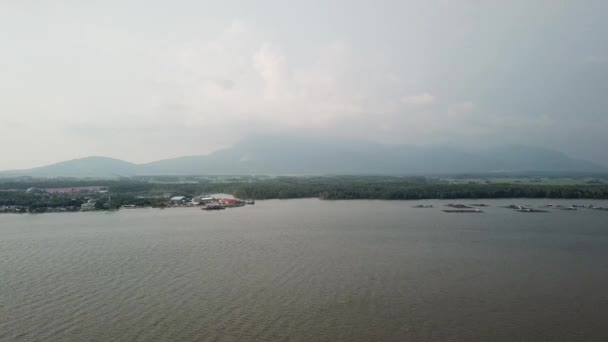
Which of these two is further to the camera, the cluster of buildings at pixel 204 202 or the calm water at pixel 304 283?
the cluster of buildings at pixel 204 202

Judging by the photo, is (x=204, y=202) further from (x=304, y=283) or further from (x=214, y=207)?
(x=304, y=283)

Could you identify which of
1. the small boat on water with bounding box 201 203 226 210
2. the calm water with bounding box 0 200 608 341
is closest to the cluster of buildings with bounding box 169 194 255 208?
the small boat on water with bounding box 201 203 226 210

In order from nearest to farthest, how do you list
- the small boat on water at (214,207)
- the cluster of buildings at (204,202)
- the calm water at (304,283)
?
the calm water at (304,283) < the small boat on water at (214,207) < the cluster of buildings at (204,202)

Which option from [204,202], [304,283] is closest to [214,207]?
[204,202]

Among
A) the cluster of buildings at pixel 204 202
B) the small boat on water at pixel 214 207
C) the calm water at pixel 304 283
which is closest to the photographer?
the calm water at pixel 304 283

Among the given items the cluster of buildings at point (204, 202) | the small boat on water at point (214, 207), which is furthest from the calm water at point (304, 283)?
the cluster of buildings at point (204, 202)

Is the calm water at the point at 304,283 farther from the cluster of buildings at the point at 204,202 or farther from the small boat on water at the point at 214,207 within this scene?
the cluster of buildings at the point at 204,202

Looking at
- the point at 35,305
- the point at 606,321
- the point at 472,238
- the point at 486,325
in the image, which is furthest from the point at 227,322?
the point at 472,238

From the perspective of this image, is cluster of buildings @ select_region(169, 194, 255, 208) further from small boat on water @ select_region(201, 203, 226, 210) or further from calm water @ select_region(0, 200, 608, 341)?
calm water @ select_region(0, 200, 608, 341)
